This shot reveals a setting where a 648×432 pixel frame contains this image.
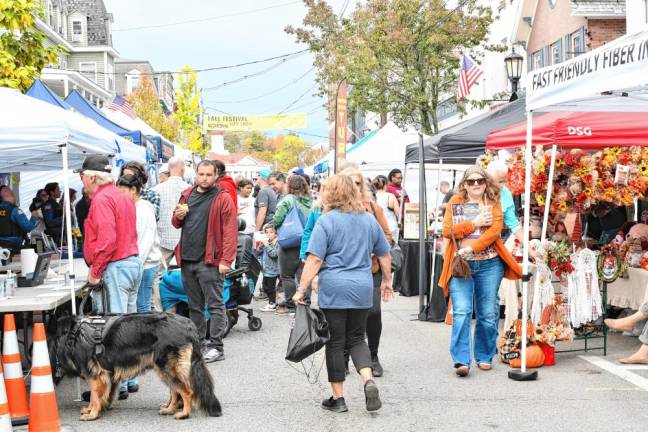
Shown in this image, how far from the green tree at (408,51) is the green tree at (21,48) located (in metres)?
18.0

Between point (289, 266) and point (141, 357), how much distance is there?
17.4 ft

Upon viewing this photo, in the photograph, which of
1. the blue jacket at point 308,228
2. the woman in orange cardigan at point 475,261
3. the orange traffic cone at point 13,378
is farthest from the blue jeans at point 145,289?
the woman in orange cardigan at point 475,261

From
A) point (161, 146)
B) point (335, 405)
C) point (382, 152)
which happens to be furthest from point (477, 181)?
point (382, 152)

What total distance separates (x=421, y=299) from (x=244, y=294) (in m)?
2.46

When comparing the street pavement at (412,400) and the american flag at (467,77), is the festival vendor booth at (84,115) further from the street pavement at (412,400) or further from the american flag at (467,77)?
the american flag at (467,77)

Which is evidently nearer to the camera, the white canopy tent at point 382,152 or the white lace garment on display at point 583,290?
the white lace garment on display at point 583,290

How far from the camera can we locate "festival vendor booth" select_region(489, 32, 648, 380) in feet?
25.7

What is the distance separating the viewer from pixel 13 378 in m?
6.26

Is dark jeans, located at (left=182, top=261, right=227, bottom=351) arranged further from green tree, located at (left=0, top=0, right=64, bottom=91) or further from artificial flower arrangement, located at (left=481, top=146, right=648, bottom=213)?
green tree, located at (left=0, top=0, right=64, bottom=91)

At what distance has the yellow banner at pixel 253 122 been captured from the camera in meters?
66.2

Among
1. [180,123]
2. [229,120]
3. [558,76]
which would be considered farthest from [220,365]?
[229,120]

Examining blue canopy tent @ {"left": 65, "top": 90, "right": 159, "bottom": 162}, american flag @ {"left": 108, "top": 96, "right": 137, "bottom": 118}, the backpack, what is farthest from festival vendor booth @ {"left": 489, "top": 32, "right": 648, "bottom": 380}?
american flag @ {"left": 108, "top": 96, "right": 137, "bottom": 118}

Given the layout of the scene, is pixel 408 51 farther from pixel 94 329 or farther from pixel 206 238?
pixel 94 329

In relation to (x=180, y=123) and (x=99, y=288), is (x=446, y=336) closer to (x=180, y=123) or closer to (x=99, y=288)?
(x=99, y=288)
